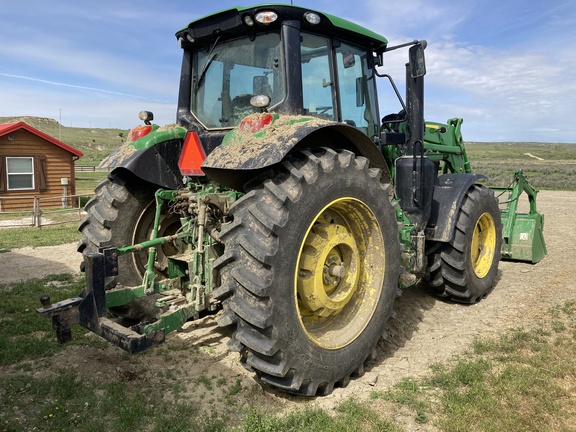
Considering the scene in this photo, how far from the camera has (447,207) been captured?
515 centimetres

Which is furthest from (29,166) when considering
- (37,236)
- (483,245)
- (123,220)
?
(483,245)

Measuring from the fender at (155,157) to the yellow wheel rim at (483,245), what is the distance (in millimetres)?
3752

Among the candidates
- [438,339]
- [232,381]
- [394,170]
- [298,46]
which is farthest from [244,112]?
[438,339]

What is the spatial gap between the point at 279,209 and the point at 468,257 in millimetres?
3126

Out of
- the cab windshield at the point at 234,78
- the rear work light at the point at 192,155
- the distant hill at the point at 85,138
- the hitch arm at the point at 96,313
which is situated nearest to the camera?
the hitch arm at the point at 96,313

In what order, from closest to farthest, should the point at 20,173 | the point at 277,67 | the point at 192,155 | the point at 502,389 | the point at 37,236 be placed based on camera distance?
the point at 502,389
the point at 277,67
the point at 192,155
the point at 37,236
the point at 20,173

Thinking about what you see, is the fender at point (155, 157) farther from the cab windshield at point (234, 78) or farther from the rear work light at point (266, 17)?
the rear work light at point (266, 17)

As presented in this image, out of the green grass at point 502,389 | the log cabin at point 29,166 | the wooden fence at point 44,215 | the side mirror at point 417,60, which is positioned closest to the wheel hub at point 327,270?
the green grass at point 502,389

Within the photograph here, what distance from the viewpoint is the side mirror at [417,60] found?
15.0 ft

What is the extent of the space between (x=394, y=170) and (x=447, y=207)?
2.40 ft

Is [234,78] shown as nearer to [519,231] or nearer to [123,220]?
[123,220]

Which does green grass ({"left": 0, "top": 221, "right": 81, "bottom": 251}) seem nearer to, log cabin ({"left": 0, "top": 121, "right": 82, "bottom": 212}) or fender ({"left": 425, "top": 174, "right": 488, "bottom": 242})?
log cabin ({"left": 0, "top": 121, "right": 82, "bottom": 212})

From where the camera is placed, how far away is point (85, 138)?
83.1 metres

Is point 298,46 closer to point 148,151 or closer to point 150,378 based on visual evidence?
point 148,151
